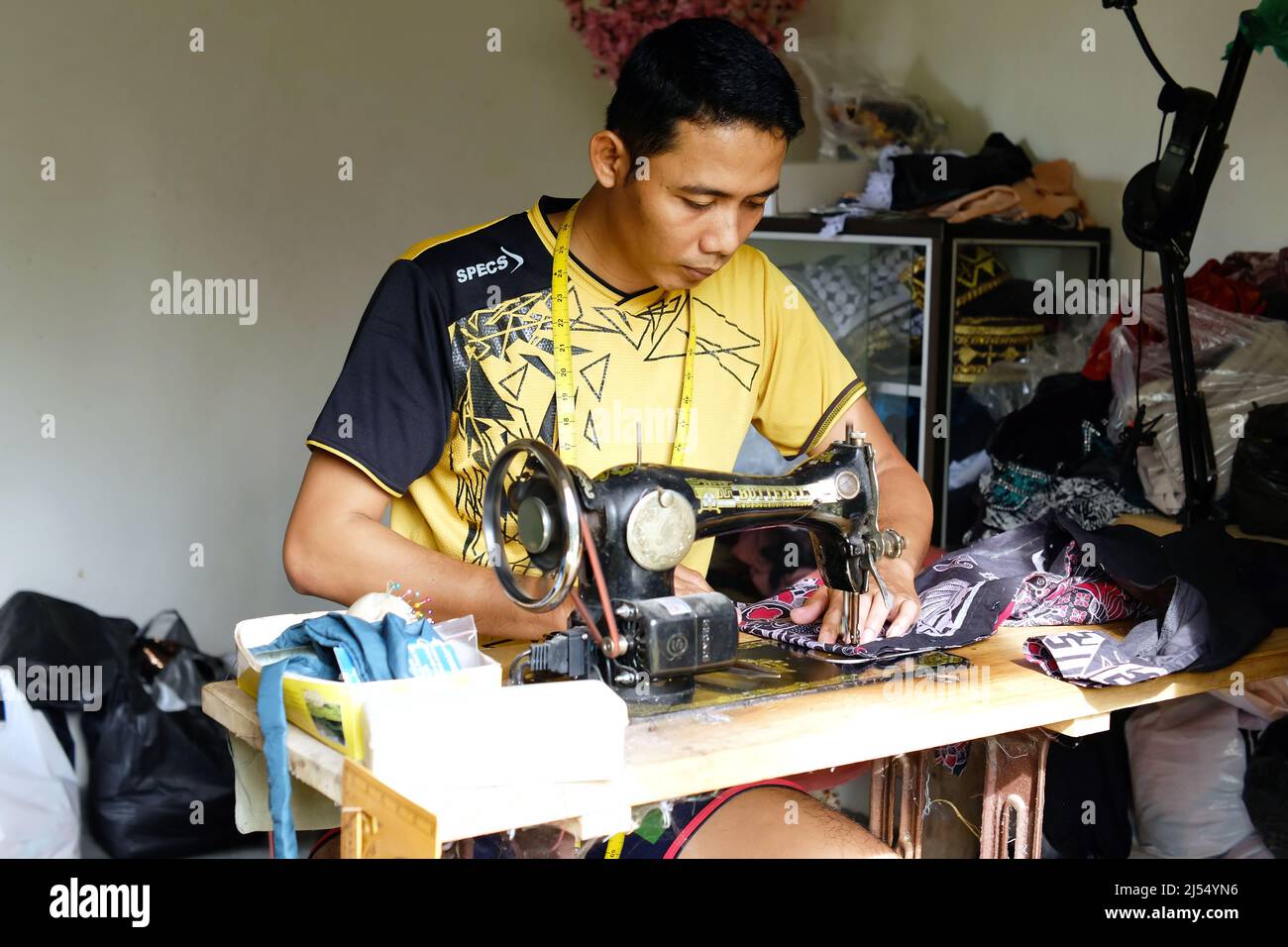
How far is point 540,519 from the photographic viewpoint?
63.8 inches

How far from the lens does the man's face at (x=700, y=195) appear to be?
6.25 ft

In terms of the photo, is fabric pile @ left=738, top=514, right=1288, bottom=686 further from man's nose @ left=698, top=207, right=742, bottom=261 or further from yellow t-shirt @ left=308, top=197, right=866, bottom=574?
man's nose @ left=698, top=207, right=742, bottom=261

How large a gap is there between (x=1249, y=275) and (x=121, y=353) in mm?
2960

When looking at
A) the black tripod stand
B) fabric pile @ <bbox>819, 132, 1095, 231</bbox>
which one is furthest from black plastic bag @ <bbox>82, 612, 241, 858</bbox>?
the black tripod stand

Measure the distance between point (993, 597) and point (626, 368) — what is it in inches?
25.9

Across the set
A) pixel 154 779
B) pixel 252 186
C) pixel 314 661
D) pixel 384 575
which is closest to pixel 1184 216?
pixel 384 575

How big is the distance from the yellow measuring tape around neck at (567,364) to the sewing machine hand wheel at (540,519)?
1.26 ft

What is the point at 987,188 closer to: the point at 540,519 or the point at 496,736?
the point at 540,519

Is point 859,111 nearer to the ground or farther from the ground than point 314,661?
farther from the ground

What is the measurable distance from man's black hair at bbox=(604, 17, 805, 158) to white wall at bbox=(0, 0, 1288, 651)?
1864mm

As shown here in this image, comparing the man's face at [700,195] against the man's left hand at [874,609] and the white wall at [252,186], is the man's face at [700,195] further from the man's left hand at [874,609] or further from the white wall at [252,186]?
the white wall at [252,186]

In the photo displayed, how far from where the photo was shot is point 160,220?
390cm

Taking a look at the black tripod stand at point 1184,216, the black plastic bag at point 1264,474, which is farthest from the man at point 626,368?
the black plastic bag at point 1264,474

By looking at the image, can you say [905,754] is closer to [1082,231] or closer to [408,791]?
[408,791]
